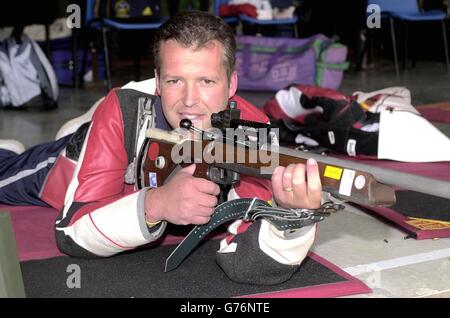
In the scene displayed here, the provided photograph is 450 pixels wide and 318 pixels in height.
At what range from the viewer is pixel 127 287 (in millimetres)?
1881

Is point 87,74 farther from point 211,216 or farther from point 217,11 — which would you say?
point 211,216

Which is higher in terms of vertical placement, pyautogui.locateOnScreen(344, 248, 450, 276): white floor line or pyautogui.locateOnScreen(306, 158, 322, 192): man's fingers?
pyautogui.locateOnScreen(306, 158, 322, 192): man's fingers

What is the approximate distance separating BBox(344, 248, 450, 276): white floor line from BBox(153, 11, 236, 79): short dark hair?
656 mm

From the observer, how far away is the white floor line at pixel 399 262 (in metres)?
2.11

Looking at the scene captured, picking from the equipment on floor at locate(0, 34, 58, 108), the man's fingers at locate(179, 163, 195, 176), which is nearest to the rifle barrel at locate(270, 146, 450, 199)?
the man's fingers at locate(179, 163, 195, 176)

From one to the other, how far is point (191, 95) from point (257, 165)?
0.35 m

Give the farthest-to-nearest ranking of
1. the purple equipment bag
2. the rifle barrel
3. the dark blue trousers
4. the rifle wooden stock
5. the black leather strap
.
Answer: the purple equipment bag, the dark blue trousers, the black leather strap, the rifle wooden stock, the rifle barrel

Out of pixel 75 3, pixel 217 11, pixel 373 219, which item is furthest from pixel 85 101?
pixel 373 219

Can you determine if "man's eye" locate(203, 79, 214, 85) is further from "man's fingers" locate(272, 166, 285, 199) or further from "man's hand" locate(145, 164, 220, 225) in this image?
"man's fingers" locate(272, 166, 285, 199)

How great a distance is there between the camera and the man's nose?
1.88m

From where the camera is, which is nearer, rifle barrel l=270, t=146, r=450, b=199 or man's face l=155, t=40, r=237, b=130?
rifle barrel l=270, t=146, r=450, b=199

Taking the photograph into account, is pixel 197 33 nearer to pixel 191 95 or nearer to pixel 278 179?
pixel 191 95

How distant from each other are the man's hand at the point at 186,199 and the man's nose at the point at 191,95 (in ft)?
0.62
